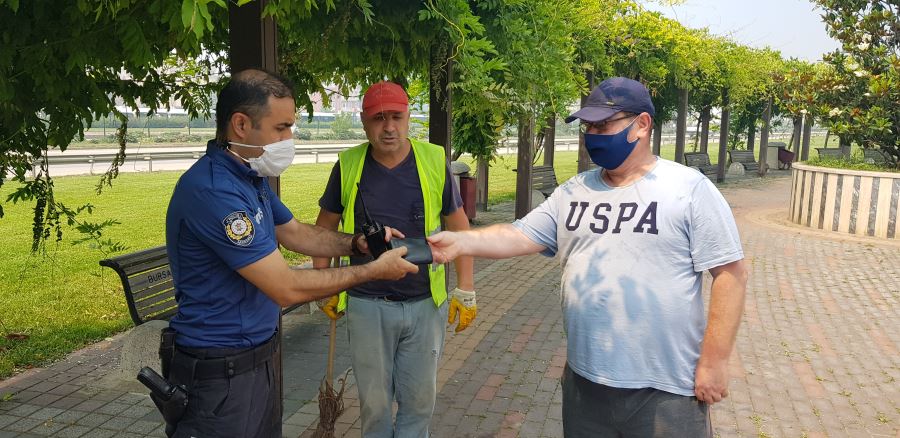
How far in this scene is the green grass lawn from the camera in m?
5.93

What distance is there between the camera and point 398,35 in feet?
15.4

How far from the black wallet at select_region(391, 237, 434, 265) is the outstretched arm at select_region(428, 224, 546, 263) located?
0.13 ft

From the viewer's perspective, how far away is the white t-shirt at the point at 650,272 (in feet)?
8.02

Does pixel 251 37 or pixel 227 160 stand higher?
pixel 251 37

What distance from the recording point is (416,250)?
9.70 ft

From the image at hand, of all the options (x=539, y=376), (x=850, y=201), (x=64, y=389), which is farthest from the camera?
(x=850, y=201)

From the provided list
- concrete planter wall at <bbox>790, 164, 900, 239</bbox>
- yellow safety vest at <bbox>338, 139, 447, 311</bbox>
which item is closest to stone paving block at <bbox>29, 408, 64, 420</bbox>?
yellow safety vest at <bbox>338, 139, 447, 311</bbox>

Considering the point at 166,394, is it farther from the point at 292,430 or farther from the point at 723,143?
the point at 723,143

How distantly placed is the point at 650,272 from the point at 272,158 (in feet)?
4.50

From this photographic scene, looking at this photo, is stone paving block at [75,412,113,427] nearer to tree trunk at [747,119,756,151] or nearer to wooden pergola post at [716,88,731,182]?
wooden pergola post at [716,88,731,182]

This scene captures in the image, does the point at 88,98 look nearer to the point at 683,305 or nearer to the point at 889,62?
the point at 683,305

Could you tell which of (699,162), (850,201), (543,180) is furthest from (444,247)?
(699,162)

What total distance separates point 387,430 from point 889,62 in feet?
39.9

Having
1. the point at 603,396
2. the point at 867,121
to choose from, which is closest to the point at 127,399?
the point at 603,396
